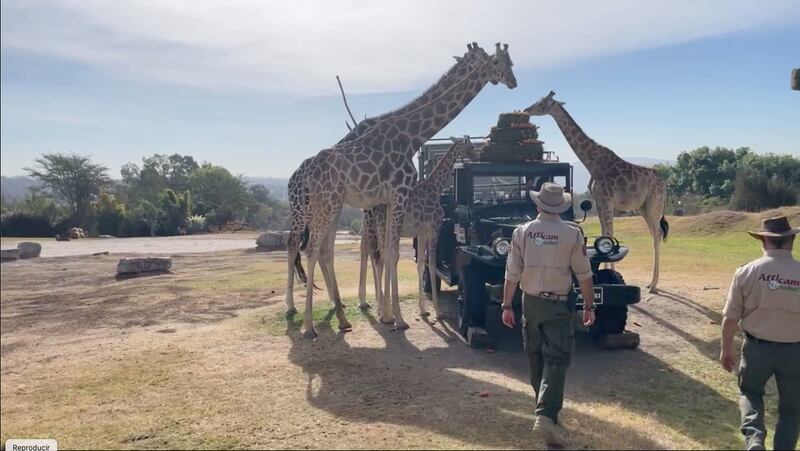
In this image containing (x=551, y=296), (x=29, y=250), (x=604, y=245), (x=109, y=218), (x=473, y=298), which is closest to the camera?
(x=551, y=296)

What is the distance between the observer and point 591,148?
1045 centimetres

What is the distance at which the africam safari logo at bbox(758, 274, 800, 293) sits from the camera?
13.3ft

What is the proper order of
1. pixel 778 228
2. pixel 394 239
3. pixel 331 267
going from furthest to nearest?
pixel 331 267 < pixel 394 239 < pixel 778 228

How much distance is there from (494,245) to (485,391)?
186 cm

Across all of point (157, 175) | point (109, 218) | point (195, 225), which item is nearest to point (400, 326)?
point (195, 225)

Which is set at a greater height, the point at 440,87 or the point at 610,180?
the point at 440,87

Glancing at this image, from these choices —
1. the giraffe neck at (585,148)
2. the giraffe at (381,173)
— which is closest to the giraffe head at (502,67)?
the giraffe at (381,173)

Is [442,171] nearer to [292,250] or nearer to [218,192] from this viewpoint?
[292,250]

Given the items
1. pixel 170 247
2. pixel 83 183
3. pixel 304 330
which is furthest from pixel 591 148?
pixel 83 183

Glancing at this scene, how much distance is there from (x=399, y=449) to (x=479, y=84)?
6.20 meters

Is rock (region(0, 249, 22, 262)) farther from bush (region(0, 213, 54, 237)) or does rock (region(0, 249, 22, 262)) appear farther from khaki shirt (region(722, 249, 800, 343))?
khaki shirt (region(722, 249, 800, 343))

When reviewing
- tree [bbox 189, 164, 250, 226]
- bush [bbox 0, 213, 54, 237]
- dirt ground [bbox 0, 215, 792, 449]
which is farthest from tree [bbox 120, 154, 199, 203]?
dirt ground [bbox 0, 215, 792, 449]

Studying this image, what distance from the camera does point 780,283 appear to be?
4.06 meters

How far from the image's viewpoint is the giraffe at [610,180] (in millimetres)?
10141
